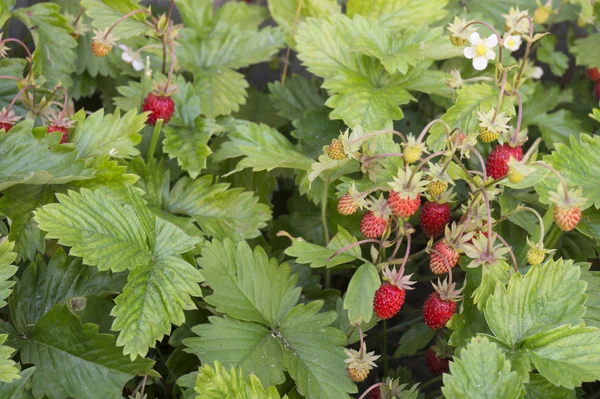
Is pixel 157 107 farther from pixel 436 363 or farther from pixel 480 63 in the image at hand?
pixel 436 363

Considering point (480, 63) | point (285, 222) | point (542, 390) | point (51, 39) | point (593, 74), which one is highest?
point (480, 63)

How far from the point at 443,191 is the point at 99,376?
66 cm

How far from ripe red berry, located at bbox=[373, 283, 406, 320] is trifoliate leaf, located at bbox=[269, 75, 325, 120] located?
2.40 ft

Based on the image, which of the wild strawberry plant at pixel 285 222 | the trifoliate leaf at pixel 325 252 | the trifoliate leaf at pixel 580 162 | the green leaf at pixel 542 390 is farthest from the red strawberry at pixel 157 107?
the green leaf at pixel 542 390

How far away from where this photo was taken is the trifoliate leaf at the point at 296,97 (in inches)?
70.6

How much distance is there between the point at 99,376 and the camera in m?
1.16

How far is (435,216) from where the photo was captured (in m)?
1.21

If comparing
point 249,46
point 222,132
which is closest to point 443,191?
point 222,132

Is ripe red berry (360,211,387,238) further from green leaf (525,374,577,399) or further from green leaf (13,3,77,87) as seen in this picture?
green leaf (13,3,77,87)

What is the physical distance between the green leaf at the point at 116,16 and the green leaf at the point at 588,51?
44.1 inches

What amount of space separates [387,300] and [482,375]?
20 cm

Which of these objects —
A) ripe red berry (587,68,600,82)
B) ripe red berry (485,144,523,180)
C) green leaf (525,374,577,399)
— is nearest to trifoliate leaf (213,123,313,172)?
ripe red berry (485,144,523,180)

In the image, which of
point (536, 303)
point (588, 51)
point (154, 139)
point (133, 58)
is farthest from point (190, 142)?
point (588, 51)

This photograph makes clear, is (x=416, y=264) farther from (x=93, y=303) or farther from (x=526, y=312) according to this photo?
(x=93, y=303)
